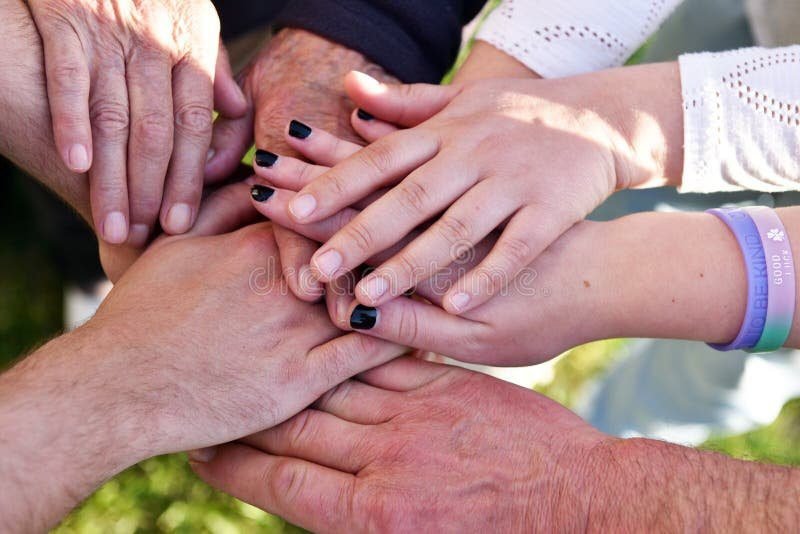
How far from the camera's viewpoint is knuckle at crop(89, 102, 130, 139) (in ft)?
4.09

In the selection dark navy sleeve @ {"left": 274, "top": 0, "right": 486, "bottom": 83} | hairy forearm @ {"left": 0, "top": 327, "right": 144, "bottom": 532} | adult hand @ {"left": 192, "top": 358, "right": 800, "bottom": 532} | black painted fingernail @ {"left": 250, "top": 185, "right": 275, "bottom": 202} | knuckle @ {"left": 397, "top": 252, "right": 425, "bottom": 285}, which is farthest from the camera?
dark navy sleeve @ {"left": 274, "top": 0, "right": 486, "bottom": 83}

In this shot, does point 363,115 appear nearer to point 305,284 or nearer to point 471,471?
point 305,284

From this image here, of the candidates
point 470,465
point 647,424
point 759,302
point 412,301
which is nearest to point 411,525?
point 470,465

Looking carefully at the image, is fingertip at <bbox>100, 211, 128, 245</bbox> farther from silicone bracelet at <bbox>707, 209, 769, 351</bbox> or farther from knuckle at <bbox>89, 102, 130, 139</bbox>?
silicone bracelet at <bbox>707, 209, 769, 351</bbox>

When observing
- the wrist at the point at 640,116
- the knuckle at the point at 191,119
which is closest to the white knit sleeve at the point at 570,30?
the wrist at the point at 640,116

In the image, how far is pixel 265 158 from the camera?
1308mm

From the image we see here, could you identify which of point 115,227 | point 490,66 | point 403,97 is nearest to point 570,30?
point 490,66

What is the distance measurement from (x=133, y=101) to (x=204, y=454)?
622mm

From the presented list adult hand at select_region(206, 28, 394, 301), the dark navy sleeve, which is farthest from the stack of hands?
the dark navy sleeve

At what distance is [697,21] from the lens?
5.74 feet

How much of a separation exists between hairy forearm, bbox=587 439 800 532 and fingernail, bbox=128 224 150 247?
889 mm

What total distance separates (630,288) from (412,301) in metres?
0.37

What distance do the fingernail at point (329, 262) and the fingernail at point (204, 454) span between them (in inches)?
14.5

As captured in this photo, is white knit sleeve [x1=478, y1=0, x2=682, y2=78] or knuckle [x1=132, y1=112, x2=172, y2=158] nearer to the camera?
knuckle [x1=132, y1=112, x2=172, y2=158]
